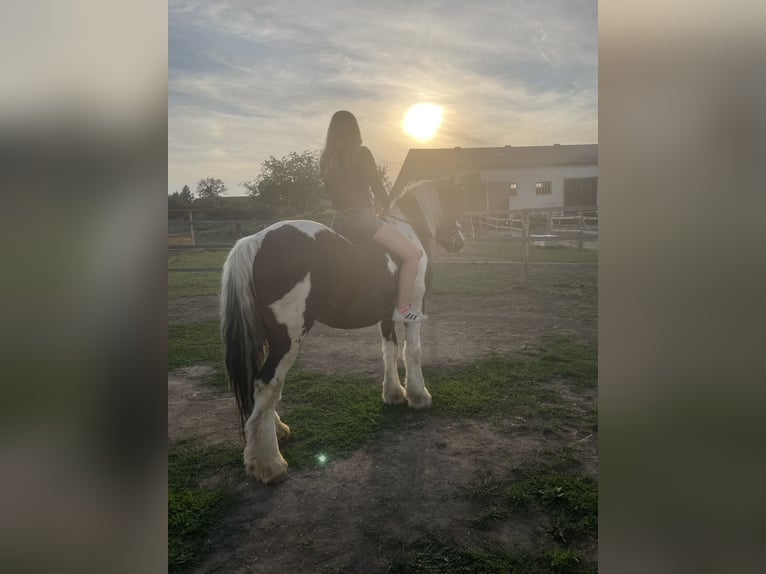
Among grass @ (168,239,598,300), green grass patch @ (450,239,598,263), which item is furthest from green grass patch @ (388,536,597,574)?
Result: green grass patch @ (450,239,598,263)

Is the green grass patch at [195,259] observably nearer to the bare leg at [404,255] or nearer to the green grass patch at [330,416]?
the green grass patch at [330,416]

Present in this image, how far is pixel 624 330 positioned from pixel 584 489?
255cm

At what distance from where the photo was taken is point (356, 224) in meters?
3.44

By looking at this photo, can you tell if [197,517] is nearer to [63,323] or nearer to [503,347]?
[63,323]

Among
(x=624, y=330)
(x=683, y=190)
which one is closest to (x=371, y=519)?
(x=624, y=330)

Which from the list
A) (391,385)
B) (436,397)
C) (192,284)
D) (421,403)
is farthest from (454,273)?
(421,403)

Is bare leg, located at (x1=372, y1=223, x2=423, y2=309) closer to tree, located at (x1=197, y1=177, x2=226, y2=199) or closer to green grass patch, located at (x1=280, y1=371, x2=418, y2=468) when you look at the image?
green grass patch, located at (x1=280, y1=371, x2=418, y2=468)

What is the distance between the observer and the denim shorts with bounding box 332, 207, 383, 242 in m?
3.44

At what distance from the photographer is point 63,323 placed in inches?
21.1

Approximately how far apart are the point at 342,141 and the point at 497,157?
31.5 meters

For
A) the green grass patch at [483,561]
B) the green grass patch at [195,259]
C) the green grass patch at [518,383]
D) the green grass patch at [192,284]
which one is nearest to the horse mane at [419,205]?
the green grass patch at [518,383]

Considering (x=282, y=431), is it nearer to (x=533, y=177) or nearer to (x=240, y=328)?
(x=240, y=328)

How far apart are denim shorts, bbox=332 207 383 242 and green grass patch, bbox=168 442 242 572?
186cm

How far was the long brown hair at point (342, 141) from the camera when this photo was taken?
3.24 metres
